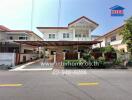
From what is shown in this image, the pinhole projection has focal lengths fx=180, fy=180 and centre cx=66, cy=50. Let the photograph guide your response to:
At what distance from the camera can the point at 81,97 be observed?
7.24 m

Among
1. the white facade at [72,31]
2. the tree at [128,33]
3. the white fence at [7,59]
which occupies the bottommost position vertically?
the white fence at [7,59]

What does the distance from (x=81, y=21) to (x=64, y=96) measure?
25.1 metres

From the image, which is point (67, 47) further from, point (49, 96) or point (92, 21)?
point (49, 96)

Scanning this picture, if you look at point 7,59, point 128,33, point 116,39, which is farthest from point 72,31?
point 7,59

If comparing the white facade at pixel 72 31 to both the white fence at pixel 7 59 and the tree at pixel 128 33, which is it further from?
the white fence at pixel 7 59

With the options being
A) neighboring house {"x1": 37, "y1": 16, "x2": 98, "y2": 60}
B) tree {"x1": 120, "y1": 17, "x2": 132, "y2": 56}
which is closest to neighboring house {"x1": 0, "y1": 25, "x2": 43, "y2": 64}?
neighboring house {"x1": 37, "y1": 16, "x2": 98, "y2": 60}

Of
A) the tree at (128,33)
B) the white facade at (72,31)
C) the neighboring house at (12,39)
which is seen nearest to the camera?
the tree at (128,33)

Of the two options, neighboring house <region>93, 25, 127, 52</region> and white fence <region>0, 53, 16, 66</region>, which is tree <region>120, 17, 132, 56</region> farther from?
white fence <region>0, 53, 16, 66</region>

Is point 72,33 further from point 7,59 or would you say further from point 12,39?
point 7,59

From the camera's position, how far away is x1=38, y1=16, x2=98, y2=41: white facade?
31.6 meters

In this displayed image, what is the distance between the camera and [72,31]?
3328 cm

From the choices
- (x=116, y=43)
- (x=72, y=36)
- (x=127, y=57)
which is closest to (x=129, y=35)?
(x=127, y=57)

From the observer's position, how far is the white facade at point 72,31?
31617 millimetres

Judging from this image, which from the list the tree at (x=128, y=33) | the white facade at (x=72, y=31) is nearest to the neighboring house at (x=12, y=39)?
the white facade at (x=72, y=31)
